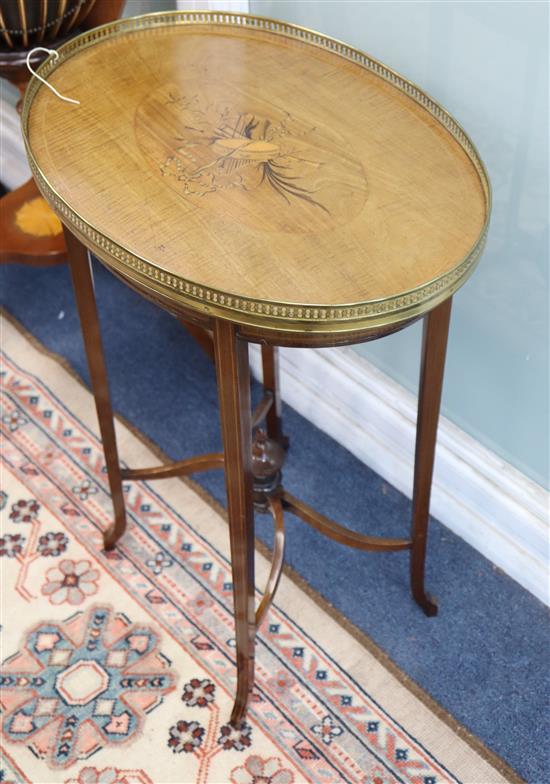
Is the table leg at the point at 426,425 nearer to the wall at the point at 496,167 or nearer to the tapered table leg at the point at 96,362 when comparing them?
the wall at the point at 496,167

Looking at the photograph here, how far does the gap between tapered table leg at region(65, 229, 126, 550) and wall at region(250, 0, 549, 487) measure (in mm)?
461

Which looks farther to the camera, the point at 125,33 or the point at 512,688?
the point at 512,688

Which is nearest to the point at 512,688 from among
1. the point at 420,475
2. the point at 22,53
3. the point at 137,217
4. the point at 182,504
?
the point at 420,475

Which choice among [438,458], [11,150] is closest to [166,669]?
[438,458]

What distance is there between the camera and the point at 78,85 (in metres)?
1.13

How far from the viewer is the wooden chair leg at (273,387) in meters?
1.45

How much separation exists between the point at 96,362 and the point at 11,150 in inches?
39.8

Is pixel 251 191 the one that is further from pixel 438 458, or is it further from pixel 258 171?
pixel 438 458

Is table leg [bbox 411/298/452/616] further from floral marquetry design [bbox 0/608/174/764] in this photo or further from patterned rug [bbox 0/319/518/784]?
floral marquetry design [bbox 0/608/174/764]

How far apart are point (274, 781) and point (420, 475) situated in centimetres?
44

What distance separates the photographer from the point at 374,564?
A: 1517mm

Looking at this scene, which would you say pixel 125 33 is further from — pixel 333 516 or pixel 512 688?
pixel 512 688

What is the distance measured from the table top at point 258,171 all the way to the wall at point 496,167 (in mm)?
114

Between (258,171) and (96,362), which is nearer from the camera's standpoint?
(258,171)
